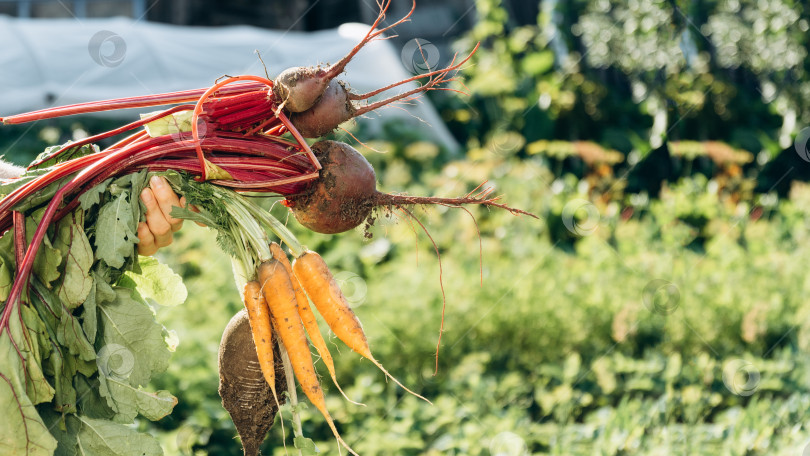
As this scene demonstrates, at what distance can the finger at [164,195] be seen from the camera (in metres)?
1.75

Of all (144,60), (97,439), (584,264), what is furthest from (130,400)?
(144,60)

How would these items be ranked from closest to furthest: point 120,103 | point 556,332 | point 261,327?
point 120,103 → point 261,327 → point 556,332

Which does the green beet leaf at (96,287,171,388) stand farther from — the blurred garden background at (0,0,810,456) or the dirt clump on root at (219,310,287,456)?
the blurred garden background at (0,0,810,456)

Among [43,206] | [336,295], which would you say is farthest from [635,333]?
[43,206]

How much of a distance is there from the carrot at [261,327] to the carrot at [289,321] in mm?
21

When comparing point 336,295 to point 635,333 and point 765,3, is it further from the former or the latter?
point 765,3

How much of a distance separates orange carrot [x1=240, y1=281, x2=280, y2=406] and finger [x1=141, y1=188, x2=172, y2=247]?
26 centimetres

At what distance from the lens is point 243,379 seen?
201 cm

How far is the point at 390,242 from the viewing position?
560cm

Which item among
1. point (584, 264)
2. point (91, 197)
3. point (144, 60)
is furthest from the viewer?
point (144, 60)

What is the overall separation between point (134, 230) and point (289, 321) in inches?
18.9

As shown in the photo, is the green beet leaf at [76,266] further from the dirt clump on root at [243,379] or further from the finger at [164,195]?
the dirt clump on root at [243,379]

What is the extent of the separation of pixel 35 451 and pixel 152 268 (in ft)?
2.05

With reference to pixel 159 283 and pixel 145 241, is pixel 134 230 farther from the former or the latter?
pixel 159 283
